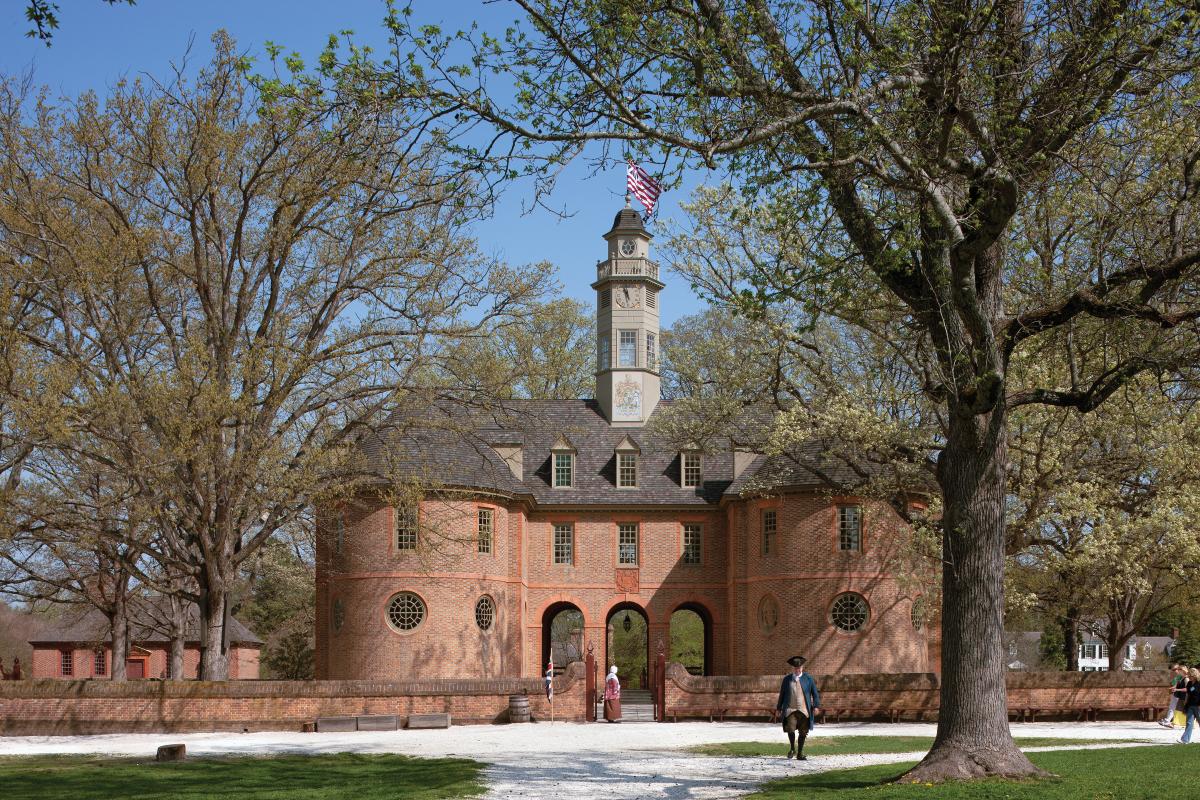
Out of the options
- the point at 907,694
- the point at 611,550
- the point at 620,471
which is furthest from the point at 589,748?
the point at 620,471

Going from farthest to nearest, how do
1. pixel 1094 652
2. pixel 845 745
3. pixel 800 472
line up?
pixel 1094 652
pixel 800 472
pixel 845 745

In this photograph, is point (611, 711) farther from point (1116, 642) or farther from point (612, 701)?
point (1116, 642)

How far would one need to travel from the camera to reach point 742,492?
38.2 m

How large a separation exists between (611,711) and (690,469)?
1387cm

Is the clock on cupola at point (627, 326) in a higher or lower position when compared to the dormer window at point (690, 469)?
higher

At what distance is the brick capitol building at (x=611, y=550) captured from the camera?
117 ft

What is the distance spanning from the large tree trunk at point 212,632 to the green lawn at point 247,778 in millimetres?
5576

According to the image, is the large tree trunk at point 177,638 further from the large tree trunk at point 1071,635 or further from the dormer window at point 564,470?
the large tree trunk at point 1071,635

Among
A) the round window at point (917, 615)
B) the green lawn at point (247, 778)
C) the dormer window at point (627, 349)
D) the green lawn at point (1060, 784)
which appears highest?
the dormer window at point (627, 349)

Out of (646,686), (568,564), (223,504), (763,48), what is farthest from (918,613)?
(763,48)

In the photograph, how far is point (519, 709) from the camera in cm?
2872

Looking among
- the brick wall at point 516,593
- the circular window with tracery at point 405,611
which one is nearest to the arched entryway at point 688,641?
the brick wall at point 516,593

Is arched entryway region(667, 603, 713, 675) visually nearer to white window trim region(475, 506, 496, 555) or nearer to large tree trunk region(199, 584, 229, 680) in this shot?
white window trim region(475, 506, 496, 555)

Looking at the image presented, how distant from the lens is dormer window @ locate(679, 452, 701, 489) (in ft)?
137
